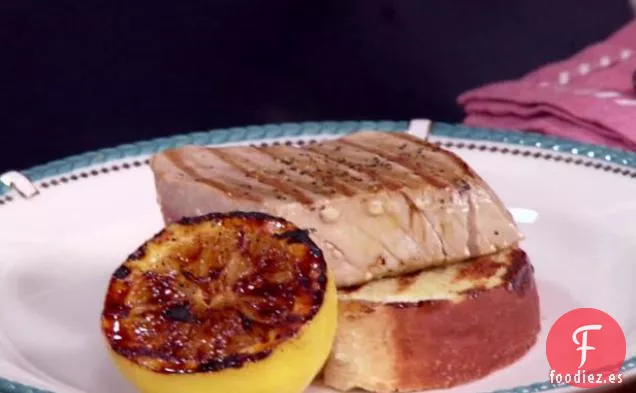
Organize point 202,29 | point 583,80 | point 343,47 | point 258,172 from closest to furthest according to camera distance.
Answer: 1. point 258,172
2. point 583,80
3. point 202,29
4. point 343,47

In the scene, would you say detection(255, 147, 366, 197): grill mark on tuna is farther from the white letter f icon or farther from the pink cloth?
the pink cloth

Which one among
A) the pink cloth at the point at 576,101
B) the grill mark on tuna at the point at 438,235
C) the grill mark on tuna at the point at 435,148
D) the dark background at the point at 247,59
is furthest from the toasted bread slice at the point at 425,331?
the dark background at the point at 247,59

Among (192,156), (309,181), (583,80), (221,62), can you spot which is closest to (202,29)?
(221,62)

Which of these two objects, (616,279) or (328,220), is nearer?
(328,220)

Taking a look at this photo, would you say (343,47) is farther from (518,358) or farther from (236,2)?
(518,358)

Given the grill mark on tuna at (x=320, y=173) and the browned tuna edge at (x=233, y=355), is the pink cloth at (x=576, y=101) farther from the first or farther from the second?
the browned tuna edge at (x=233, y=355)

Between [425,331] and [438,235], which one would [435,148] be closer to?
[438,235]

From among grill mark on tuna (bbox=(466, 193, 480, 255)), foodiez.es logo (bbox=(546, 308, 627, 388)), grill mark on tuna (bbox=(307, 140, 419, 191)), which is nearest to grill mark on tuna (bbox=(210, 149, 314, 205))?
grill mark on tuna (bbox=(307, 140, 419, 191))

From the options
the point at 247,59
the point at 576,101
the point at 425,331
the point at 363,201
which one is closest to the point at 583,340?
the point at 425,331
